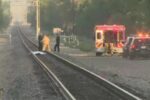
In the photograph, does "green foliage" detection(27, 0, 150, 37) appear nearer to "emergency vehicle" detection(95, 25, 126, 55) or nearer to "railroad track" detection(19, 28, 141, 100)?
"emergency vehicle" detection(95, 25, 126, 55)

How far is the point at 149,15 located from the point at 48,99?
49.8m

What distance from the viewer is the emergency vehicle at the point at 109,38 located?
163 feet

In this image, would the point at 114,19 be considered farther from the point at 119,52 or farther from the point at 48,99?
the point at 48,99

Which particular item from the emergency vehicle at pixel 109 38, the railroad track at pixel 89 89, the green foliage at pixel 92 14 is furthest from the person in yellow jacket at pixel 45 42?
the railroad track at pixel 89 89

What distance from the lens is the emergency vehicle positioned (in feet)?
163

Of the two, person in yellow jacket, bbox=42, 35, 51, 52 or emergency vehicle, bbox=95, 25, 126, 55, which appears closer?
emergency vehicle, bbox=95, 25, 126, 55

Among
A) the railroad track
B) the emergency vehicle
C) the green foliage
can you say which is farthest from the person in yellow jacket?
the railroad track

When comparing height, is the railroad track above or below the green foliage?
below

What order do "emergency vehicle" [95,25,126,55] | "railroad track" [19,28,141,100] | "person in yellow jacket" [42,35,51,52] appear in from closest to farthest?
"railroad track" [19,28,141,100], "emergency vehicle" [95,25,126,55], "person in yellow jacket" [42,35,51,52]

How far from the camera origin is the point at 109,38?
51.0 metres

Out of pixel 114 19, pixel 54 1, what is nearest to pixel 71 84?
pixel 114 19

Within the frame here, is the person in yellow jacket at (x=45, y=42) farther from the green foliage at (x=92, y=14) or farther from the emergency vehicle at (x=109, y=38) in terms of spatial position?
the green foliage at (x=92, y=14)

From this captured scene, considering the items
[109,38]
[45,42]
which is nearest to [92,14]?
[45,42]

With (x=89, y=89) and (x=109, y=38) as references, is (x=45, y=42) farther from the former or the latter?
(x=89, y=89)
